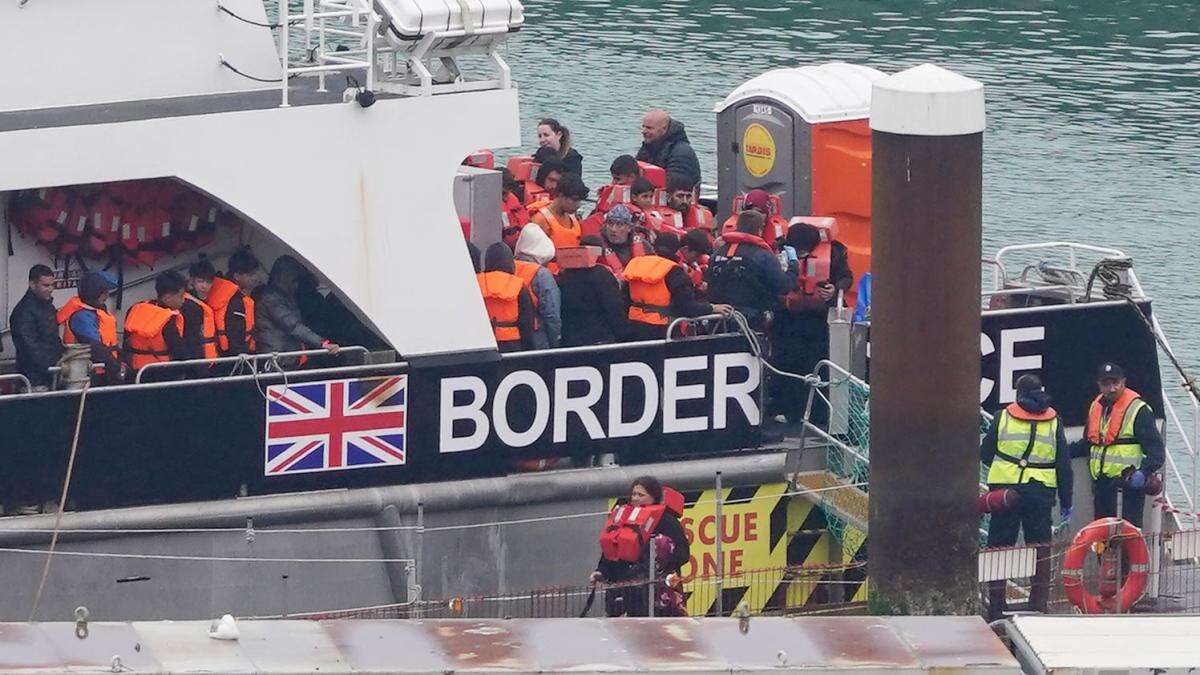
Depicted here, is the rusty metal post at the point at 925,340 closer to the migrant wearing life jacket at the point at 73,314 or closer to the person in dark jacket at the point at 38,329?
the migrant wearing life jacket at the point at 73,314

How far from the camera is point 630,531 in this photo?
1014cm

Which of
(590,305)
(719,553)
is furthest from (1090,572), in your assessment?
(590,305)

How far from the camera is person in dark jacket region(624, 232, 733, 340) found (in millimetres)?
11102

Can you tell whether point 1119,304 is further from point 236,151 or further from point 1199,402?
point 236,151

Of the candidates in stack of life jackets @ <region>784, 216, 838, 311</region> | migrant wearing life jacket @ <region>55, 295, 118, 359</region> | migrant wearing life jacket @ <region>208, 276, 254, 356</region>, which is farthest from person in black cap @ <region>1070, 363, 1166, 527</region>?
migrant wearing life jacket @ <region>55, 295, 118, 359</region>

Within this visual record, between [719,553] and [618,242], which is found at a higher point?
[618,242]

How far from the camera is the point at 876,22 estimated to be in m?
30.8

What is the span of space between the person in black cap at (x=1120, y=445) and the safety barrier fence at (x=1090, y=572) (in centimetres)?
25

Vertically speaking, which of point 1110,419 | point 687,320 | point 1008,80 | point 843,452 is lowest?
point 1008,80

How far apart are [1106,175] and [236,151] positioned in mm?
16565

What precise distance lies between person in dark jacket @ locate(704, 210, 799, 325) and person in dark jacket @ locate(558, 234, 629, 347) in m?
0.54

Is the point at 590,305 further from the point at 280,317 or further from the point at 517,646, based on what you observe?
the point at 517,646

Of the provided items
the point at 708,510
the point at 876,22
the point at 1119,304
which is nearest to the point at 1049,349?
the point at 1119,304

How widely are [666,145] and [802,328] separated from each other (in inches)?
86.5
